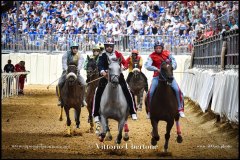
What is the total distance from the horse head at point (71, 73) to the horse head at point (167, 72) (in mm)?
4392

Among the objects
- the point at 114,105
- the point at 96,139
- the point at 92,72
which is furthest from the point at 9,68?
the point at 114,105

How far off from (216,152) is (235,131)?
9.87 feet

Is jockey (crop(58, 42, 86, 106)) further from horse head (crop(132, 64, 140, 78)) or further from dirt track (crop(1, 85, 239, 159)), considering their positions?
horse head (crop(132, 64, 140, 78))

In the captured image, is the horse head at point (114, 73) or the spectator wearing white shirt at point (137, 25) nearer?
the horse head at point (114, 73)

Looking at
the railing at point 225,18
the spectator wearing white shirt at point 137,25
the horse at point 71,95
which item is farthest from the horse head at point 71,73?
the spectator wearing white shirt at point 137,25

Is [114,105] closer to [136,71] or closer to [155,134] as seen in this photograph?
[155,134]

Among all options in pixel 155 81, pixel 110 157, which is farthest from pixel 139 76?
pixel 110 157

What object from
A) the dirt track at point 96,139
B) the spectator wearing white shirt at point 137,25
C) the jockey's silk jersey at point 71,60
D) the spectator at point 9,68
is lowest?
the dirt track at point 96,139

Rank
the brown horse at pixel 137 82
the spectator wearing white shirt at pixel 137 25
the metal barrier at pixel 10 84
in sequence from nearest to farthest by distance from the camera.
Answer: the brown horse at pixel 137 82
the metal barrier at pixel 10 84
the spectator wearing white shirt at pixel 137 25

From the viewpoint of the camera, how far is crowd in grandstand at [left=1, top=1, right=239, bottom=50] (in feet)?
135

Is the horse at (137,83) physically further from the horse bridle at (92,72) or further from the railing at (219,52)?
the horse bridle at (92,72)

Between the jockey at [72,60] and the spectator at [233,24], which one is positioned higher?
the spectator at [233,24]

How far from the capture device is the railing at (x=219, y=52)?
19.3 metres

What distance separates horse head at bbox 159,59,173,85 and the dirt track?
1565 millimetres
